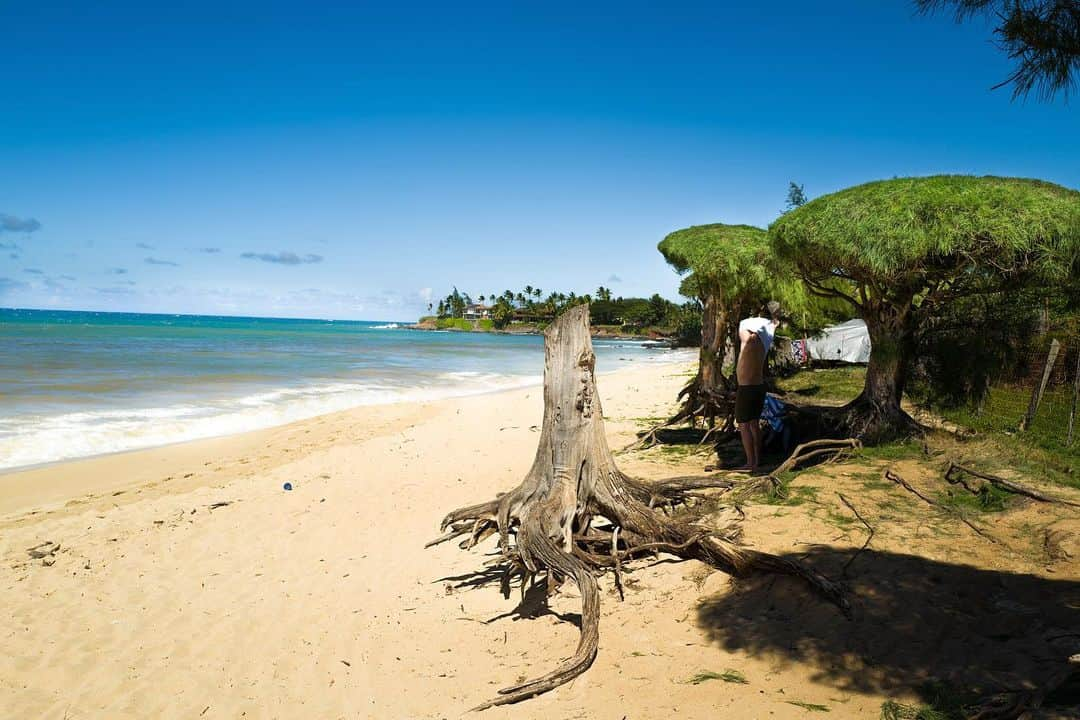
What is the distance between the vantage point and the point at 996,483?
17.1 feet

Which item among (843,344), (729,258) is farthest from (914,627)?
(843,344)

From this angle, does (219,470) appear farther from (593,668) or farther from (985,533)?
(985,533)

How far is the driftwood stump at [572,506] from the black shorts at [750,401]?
2177 millimetres

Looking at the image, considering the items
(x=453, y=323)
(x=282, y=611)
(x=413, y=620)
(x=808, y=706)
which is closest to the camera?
(x=808, y=706)

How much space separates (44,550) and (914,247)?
9087 millimetres

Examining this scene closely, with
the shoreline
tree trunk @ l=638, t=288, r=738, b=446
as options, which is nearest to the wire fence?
tree trunk @ l=638, t=288, r=738, b=446

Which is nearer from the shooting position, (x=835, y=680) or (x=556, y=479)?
(x=835, y=680)

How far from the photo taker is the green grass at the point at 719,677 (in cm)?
315

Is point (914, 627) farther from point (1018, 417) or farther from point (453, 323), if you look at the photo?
point (453, 323)

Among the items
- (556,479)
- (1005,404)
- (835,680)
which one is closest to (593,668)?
(835,680)

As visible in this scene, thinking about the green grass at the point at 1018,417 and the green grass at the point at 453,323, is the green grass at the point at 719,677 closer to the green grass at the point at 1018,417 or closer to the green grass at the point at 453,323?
the green grass at the point at 1018,417

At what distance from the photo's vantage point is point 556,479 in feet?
16.5

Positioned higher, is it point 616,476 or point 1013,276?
point 1013,276

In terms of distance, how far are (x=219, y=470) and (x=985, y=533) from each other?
377 inches
